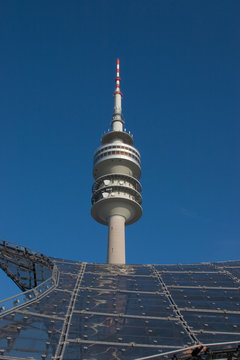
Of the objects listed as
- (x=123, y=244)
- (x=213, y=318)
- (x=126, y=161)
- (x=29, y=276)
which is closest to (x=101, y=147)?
Answer: (x=126, y=161)

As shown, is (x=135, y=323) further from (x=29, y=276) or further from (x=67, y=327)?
(x=29, y=276)

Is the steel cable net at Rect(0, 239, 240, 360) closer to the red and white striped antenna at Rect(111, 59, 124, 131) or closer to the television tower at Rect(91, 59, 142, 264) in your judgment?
the television tower at Rect(91, 59, 142, 264)

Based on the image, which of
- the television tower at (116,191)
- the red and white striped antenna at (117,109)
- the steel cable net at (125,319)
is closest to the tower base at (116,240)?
the television tower at (116,191)

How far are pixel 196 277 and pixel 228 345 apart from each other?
18.7 metres

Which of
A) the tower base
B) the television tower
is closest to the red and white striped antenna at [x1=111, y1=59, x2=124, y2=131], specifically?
the television tower

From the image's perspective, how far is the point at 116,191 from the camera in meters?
67.1

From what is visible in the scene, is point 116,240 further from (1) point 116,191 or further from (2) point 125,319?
(2) point 125,319

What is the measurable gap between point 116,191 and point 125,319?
47.8 meters

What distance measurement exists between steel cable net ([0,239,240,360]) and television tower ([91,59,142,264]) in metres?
30.5

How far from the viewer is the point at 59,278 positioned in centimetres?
3008

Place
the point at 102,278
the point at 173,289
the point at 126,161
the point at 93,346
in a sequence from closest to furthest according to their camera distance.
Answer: the point at 93,346, the point at 173,289, the point at 102,278, the point at 126,161

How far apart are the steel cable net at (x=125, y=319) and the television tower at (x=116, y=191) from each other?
30499mm

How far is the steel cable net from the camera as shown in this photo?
14797 millimetres

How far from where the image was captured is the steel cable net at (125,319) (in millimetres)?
14797
